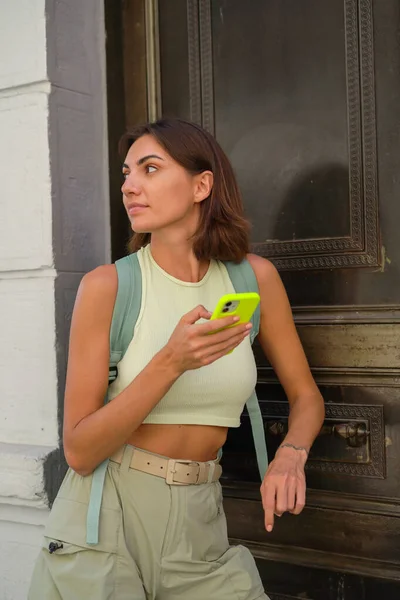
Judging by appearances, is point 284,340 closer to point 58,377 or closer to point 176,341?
point 176,341

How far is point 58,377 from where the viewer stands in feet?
9.42

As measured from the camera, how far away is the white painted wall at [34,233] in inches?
113

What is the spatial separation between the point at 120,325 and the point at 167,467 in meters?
0.40

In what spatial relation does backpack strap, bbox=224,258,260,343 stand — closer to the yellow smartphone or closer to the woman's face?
the woman's face

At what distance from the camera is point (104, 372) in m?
2.21

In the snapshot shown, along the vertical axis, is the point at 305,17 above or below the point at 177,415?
above

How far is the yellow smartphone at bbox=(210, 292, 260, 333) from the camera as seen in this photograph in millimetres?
1897

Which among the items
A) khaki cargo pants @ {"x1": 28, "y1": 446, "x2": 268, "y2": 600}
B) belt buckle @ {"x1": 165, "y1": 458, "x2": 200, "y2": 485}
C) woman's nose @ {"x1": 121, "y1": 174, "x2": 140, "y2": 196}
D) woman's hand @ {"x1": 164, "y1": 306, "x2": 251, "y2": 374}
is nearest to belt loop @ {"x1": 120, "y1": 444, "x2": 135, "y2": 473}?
khaki cargo pants @ {"x1": 28, "y1": 446, "x2": 268, "y2": 600}

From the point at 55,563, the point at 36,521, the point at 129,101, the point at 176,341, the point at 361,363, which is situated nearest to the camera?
the point at 176,341

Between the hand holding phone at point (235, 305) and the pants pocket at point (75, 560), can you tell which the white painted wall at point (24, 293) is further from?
the hand holding phone at point (235, 305)

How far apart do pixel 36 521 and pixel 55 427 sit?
1.10ft

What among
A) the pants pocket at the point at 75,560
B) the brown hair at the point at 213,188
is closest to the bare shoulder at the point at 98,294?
the brown hair at the point at 213,188

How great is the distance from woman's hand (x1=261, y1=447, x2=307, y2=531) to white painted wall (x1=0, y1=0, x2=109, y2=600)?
0.95 metres

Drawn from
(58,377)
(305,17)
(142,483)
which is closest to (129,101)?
(305,17)
